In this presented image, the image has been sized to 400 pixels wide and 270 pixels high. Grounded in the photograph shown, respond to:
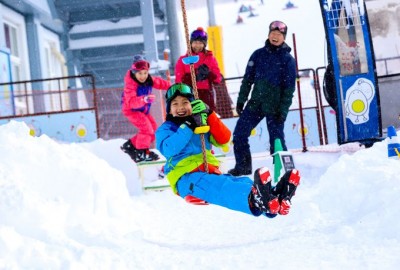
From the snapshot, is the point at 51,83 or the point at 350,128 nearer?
the point at 350,128

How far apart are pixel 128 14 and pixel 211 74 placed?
15794 mm

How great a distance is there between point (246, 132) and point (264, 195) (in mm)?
2811

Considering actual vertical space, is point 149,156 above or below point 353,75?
below

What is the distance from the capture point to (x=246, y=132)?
6.55 m

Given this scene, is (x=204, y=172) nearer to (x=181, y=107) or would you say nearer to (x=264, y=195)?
(x=181, y=107)

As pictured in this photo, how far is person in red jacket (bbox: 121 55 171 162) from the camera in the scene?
7.38 meters

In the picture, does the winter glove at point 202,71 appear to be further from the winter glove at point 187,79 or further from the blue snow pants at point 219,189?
the blue snow pants at point 219,189

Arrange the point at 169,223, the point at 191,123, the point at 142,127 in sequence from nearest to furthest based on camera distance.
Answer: the point at 191,123 → the point at 169,223 → the point at 142,127

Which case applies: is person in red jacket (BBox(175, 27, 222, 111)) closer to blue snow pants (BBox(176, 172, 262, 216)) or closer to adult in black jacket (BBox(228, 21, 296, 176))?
adult in black jacket (BBox(228, 21, 296, 176))

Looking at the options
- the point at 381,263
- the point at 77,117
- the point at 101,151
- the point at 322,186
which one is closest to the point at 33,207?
the point at 381,263

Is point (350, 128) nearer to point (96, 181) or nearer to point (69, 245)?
point (96, 181)

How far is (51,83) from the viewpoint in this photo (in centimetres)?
2219

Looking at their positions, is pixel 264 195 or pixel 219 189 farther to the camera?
pixel 219 189

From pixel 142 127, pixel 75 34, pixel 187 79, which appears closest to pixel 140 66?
pixel 187 79
